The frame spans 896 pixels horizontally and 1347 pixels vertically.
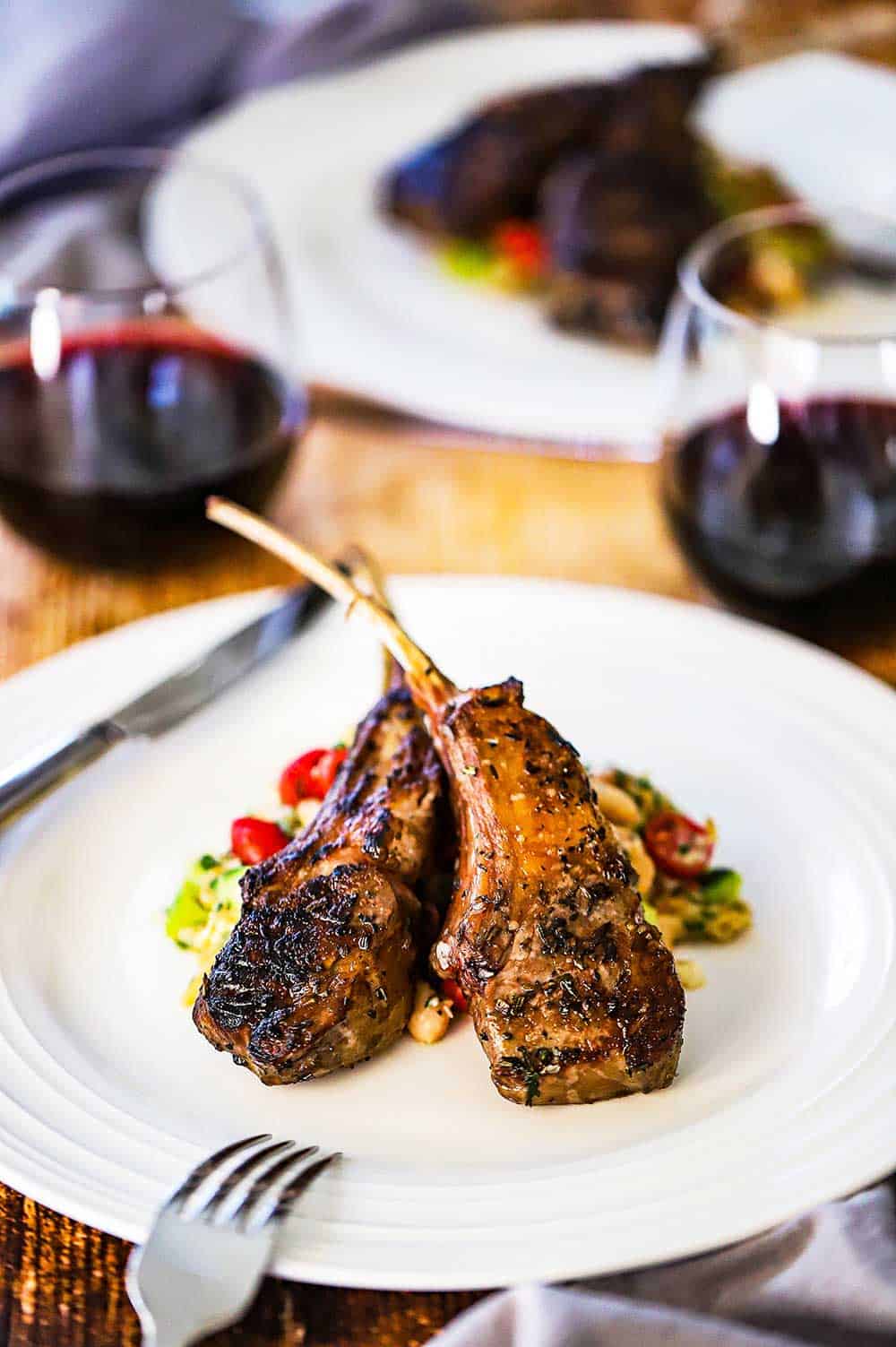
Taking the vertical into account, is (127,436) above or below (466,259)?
above

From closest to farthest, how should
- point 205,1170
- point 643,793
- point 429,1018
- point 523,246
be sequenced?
point 205,1170, point 429,1018, point 643,793, point 523,246

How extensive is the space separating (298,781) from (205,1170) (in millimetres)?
963

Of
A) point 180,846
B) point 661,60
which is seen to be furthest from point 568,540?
point 661,60

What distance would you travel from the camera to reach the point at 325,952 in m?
2.31

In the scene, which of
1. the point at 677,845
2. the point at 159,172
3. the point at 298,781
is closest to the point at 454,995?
the point at 677,845

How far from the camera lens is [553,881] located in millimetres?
2279

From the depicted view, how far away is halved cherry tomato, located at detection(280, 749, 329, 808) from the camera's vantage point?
9.71 ft

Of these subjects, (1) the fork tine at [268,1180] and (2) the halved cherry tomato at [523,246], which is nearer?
(1) the fork tine at [268,1180]

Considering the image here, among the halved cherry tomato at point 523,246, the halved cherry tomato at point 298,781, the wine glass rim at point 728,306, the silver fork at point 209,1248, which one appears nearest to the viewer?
the silver fork at point 209,1248

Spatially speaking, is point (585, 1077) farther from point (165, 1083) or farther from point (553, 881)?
point (165, 1083)

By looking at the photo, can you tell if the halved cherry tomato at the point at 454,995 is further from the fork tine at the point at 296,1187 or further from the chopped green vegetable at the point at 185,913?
the chopped green vegetable at the point at 185,913

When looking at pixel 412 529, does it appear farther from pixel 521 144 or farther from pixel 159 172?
pixel 521 144

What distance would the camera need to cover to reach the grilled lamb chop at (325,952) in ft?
7.51

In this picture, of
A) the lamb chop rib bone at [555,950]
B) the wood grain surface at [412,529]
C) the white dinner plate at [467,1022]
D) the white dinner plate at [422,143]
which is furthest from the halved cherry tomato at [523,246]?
the lamb chop rib bone at [555,950]
